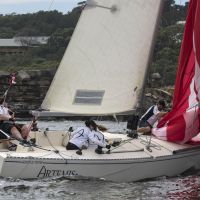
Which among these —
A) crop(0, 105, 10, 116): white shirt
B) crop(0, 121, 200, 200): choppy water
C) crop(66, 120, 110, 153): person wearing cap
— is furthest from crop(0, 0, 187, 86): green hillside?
crop(0, 121, 200, 200): choppy water

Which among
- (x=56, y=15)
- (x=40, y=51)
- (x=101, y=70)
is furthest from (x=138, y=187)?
(x=56, y=15)

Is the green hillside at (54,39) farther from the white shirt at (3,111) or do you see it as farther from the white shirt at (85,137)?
the white shirt at (85,137)

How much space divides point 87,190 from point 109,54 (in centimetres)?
296

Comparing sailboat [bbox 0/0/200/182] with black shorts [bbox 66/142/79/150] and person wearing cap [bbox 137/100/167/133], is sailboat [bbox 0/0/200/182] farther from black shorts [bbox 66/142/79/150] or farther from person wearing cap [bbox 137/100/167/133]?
person wearing cap [bbox 137/100/167/133]

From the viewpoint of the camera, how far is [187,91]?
1508 centimetres

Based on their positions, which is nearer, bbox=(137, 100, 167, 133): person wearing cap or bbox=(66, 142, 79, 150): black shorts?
bbox=(66, 142, 79, 150): black shorts

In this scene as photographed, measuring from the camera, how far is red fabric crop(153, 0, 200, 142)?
14.8 metres

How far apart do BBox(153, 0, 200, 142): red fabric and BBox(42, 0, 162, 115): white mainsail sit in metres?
1.02

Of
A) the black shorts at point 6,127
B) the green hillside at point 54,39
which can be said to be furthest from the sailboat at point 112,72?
the green hillside at point 54,39

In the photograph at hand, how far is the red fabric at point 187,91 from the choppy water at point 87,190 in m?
1.62

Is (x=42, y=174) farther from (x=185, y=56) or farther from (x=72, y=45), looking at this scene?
(x=185, y=56)

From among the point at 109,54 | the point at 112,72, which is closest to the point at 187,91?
the point at 112,72

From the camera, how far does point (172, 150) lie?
1441 cm

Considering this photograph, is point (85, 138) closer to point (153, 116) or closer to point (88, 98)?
point (88, 98)
